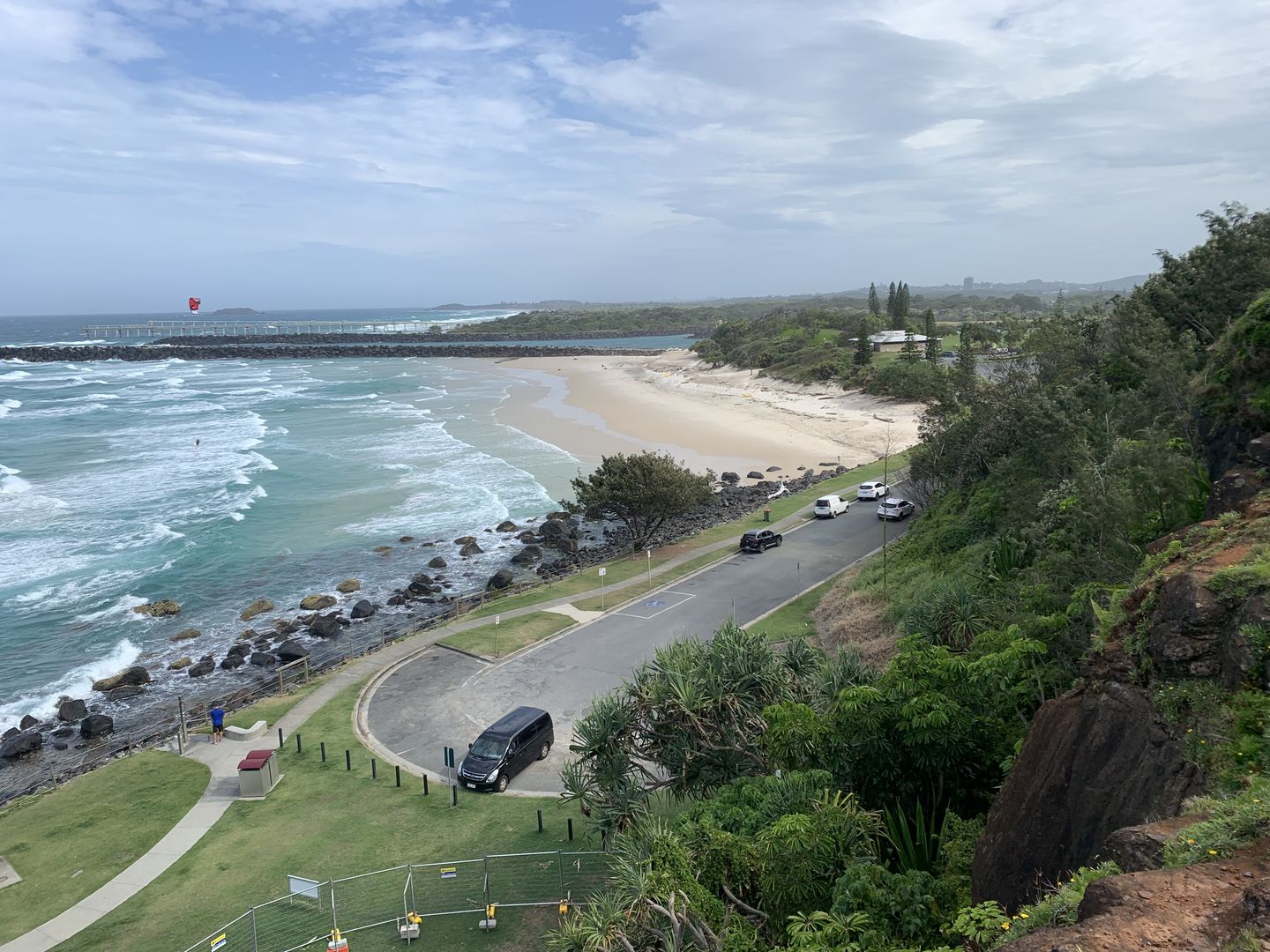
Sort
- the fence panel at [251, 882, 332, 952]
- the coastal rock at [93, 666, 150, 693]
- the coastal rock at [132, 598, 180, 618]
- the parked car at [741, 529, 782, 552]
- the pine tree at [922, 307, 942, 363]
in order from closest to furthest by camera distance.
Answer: the fence panel at [251, 882, 332, 952] < the coastal rock at [93, 666, 150, 693] < the coastal rock at [132, 598, 180, 618] < the parked car at [741, 529, 782, 552] < the pine tree at [922, 307, 942, 363]

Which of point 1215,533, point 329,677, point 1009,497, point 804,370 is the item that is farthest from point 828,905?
point 804,370

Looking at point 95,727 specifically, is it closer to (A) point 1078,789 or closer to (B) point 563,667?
(B) point 563,667

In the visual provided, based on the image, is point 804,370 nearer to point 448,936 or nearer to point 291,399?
point 291,399

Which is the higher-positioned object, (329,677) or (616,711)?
(616,711)

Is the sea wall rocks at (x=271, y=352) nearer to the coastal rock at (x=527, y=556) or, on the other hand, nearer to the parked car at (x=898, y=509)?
the coastal rock at (x=527, y=556)

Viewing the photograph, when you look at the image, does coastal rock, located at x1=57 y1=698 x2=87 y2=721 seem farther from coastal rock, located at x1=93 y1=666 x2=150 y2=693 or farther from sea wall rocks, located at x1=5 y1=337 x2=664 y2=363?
sea wall rocks, located at x1=5 y1=337 x2=664 y2=363

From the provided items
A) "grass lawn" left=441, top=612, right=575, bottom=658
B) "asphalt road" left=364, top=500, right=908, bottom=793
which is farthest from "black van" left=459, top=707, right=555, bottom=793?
"grass lawn" left=441, top=612, right=575, bottom=658

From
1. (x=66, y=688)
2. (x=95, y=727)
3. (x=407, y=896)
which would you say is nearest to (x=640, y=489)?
(x=95, y=727)
